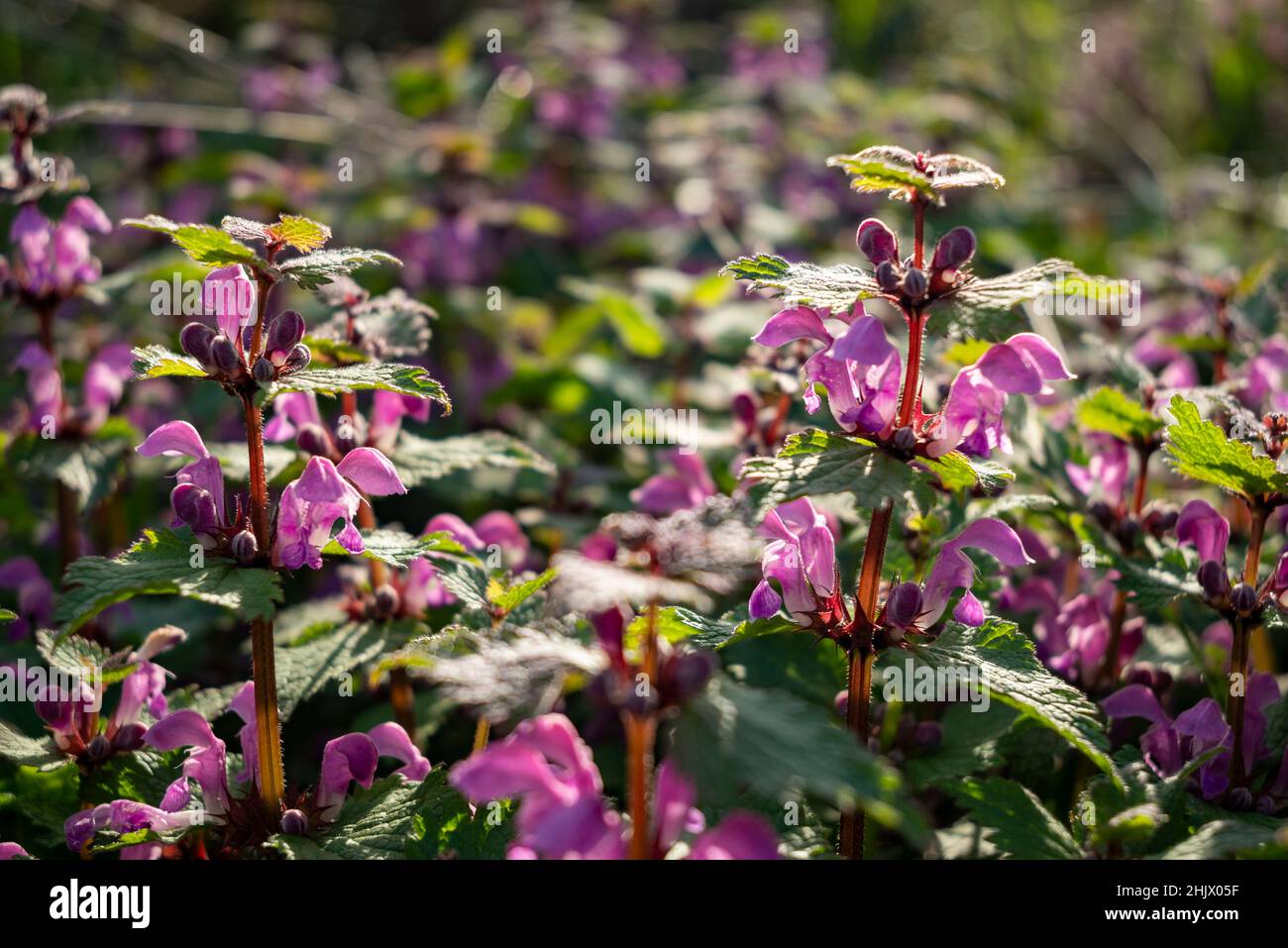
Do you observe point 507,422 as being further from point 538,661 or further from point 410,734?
point 538,661

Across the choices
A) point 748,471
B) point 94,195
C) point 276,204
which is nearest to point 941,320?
point 748,471

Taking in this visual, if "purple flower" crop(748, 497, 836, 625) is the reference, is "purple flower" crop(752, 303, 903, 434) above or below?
above

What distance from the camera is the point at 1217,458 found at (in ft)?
5.58

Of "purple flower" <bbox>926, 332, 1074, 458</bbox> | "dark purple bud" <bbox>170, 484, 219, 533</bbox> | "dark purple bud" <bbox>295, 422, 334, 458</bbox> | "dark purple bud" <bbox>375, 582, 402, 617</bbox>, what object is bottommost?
"dark purple bud" <bbox>375, 582, 402, 617</bbox>

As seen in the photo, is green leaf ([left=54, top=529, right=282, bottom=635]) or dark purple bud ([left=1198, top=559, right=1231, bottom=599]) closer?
green leaf ([left=54, top=529, right=282, bottom=635])

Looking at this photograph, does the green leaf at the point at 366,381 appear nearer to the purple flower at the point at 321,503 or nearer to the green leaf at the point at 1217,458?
the purple flower at the point at 321,503

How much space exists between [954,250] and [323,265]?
0.82 m

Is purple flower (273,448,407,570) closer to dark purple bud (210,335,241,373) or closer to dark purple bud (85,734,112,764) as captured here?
dark purple bud (210,335,241,373)

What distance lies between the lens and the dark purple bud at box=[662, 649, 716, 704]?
1172 millimetres

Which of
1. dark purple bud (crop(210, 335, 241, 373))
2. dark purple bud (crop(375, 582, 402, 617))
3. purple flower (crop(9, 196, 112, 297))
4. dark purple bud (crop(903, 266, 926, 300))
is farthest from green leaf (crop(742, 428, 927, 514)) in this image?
purple flower (crop(9, 196, 112, 297))

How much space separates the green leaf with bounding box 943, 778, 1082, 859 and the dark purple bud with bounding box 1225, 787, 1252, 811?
305 millimetres

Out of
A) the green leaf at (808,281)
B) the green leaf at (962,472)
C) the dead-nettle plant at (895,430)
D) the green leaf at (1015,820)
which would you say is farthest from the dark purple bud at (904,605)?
the green leaf at (808,281)

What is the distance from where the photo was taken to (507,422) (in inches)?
141

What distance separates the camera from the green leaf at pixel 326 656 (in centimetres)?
181
